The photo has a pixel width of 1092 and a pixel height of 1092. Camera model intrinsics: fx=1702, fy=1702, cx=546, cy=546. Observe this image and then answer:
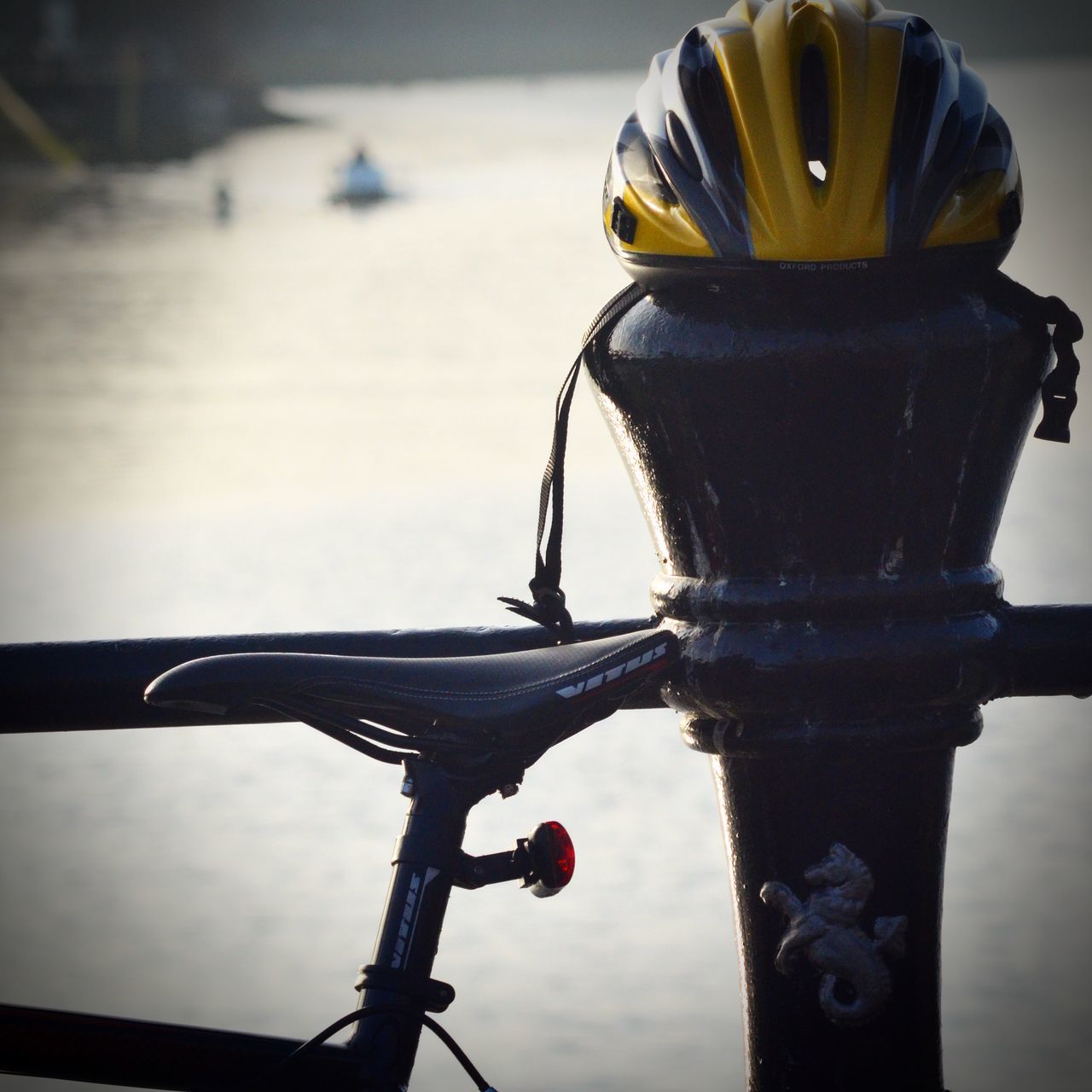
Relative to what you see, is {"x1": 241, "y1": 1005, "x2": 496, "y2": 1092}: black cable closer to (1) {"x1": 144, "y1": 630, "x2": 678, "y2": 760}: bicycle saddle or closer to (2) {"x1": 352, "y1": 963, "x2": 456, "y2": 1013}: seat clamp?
(2) {"x1": 352, "y1": 963, "x2": 456, "y2": 1013}: seat clamp

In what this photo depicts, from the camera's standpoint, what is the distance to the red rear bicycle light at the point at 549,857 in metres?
1.18

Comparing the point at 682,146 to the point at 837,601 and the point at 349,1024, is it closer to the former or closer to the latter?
the point at 837,601

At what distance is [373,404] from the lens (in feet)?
51.1

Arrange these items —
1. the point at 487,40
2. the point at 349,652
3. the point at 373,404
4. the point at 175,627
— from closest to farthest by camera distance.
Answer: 1. the point at 349,652
2. the point at 175,627
3. the point at 373,404
4. the point at 487,40

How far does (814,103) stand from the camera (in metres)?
1.21

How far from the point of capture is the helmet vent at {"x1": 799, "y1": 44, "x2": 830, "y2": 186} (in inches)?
47.2

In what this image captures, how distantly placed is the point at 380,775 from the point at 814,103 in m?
4.18

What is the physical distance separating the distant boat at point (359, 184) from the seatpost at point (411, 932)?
1426 inches

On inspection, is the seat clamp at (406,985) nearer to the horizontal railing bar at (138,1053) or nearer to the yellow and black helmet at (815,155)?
the horizontal railing bar at (138,1053)

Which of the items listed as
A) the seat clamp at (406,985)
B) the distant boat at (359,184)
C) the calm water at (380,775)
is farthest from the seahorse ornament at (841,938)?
the distant boat at (359,184)

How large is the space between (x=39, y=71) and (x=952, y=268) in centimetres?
4255

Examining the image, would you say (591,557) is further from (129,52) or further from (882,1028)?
(129,52)

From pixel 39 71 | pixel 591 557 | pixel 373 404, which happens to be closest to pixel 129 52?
pixel 39 71

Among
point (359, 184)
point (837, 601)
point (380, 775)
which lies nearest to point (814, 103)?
point (837, 601)
